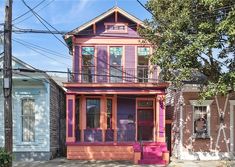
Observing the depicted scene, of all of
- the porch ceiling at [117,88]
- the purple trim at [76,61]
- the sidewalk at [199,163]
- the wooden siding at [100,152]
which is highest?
the purple trim at [76,61]

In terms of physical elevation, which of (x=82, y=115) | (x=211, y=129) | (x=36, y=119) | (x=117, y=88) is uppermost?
(x=117, y=88)

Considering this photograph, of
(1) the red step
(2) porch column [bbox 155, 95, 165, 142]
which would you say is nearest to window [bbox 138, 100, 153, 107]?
(2) porch column [bbox 155, 95, 165, 142]

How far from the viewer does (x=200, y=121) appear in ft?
85.8

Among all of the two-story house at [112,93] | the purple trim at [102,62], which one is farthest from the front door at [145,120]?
the purple trim at [102,62]

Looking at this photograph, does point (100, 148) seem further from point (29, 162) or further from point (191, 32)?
point (191, 32)

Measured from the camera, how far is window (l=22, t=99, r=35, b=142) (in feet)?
84.3

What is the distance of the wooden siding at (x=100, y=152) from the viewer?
85.9 feet

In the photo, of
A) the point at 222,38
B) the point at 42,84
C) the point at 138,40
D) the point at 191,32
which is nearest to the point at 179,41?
the point at 191,32

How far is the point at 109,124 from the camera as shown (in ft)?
91.2

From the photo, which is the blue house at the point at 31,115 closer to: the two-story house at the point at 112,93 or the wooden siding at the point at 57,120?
the wooden siding at the point at 57,120

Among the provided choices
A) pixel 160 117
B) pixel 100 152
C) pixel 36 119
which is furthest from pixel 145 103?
pixel 36 119

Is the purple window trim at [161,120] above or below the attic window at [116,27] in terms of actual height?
below

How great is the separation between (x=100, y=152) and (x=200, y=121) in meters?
5.67

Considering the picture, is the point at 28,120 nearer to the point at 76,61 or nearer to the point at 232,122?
the point at 76,61
